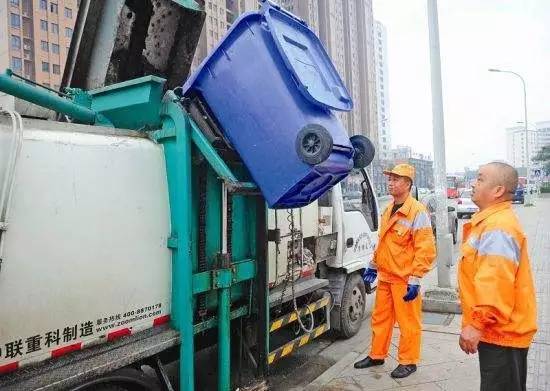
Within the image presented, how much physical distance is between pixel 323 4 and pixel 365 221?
81305mm

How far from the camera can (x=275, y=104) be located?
110 inches

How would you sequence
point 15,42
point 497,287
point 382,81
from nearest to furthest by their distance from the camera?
point 497,287
point 15,42
point 382,81

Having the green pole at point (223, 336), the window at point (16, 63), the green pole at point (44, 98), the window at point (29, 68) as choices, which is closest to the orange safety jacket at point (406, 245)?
the green pole at point (223, 336)

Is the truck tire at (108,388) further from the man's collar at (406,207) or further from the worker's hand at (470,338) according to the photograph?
the man's collar at (406,207)

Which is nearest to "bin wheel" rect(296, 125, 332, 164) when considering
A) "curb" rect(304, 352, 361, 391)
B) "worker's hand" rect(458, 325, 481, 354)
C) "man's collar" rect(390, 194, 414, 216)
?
"worker's hand" rect(458, 325, 481, 354)

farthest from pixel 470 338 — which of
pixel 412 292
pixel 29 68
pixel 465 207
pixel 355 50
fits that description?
pixel 355 50

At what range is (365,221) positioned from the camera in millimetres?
5598

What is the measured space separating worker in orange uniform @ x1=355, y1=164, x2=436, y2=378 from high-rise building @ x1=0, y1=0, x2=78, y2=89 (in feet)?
194

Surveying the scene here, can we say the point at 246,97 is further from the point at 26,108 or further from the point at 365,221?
the point at 365,221

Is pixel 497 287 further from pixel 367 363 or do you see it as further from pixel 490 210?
pixel 367 363

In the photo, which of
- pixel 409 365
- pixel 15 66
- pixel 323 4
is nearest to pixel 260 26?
pixel 409 365

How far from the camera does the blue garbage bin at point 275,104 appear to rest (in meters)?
2.77

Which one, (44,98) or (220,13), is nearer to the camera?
(44,98)

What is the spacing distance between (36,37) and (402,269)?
65964 millimetres
